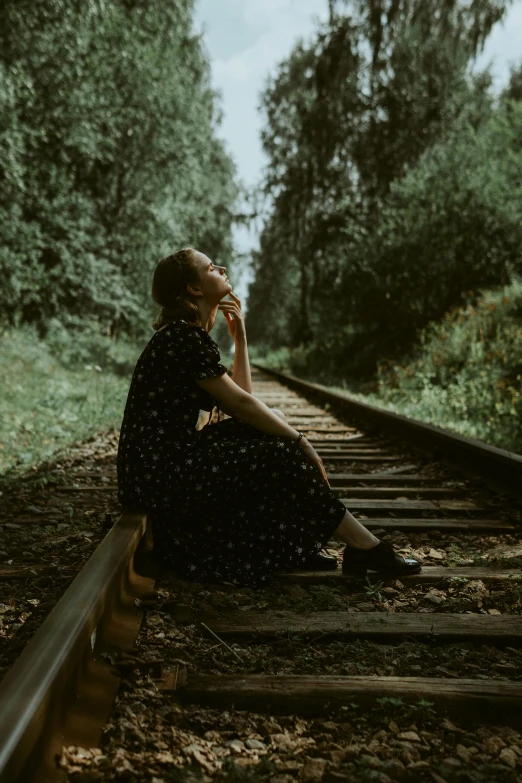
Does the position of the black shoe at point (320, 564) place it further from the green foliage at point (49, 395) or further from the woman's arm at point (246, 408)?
the green foliage at point (49, 395)

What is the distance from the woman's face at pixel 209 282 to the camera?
303 centimetres

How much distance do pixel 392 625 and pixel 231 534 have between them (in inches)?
31.3

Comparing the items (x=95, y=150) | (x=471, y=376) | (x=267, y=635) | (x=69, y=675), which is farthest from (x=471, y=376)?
(x=69, y=675)

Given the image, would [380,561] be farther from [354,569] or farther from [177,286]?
[177,286]

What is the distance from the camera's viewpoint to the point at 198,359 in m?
2.85

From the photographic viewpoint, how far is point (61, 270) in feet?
48.6

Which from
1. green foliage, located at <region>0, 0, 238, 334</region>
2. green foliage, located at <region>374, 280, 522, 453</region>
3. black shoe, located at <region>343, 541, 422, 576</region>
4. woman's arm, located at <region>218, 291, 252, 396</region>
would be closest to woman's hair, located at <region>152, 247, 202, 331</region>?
woman's arm, located at <region>218, 291, 252, 396</region>

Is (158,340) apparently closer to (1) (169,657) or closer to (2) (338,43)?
(1) (169,657)

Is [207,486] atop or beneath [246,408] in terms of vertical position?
beneath

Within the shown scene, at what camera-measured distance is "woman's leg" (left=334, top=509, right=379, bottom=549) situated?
112 inches

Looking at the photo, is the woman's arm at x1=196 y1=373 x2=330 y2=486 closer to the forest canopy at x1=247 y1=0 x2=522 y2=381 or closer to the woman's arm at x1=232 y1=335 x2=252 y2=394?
the woman's arm at x1=232 y1=335 x2=252 y2=394

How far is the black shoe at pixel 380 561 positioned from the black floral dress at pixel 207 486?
0.48 feet

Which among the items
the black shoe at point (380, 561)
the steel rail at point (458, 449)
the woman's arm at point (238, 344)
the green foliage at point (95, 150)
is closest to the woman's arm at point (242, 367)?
the woman's arm at point (238, 344)

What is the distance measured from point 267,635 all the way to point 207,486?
2.33 ft
